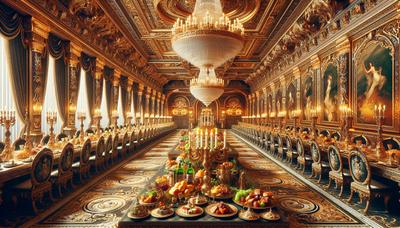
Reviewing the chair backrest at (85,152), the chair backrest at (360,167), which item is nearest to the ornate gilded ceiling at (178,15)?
the chair backrest at (85,152)

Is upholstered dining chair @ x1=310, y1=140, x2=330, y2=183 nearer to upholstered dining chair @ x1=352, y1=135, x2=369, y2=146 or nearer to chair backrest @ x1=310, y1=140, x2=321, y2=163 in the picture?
chair backrest @ x1=310, y1=140, x2=321, y2=163

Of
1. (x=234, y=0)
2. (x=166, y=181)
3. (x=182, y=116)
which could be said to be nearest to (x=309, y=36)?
(x=234, y=0)

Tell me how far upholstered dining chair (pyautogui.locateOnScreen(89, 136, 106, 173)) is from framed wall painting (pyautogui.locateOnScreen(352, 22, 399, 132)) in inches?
261

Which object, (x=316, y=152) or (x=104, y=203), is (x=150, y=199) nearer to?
(x=104, y=203)

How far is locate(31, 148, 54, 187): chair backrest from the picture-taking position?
11.8 feet

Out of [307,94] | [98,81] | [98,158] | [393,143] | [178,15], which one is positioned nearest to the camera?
[393,143]

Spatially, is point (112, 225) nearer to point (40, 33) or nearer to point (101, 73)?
point (40, 33)

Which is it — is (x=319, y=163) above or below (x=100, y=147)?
below

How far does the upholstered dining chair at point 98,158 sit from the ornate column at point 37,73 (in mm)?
1309

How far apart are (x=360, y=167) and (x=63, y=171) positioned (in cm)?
512

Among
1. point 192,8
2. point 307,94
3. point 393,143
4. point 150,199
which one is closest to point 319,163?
point 393,143

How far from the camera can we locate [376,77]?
5492mm

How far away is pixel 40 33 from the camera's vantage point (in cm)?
562

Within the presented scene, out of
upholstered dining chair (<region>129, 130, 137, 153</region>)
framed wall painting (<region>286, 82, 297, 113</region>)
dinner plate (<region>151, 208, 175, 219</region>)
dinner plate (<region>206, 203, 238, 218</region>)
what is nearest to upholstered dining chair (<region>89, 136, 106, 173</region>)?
upholstered dining chair (<region>129, 130, 137, 153</region>)
